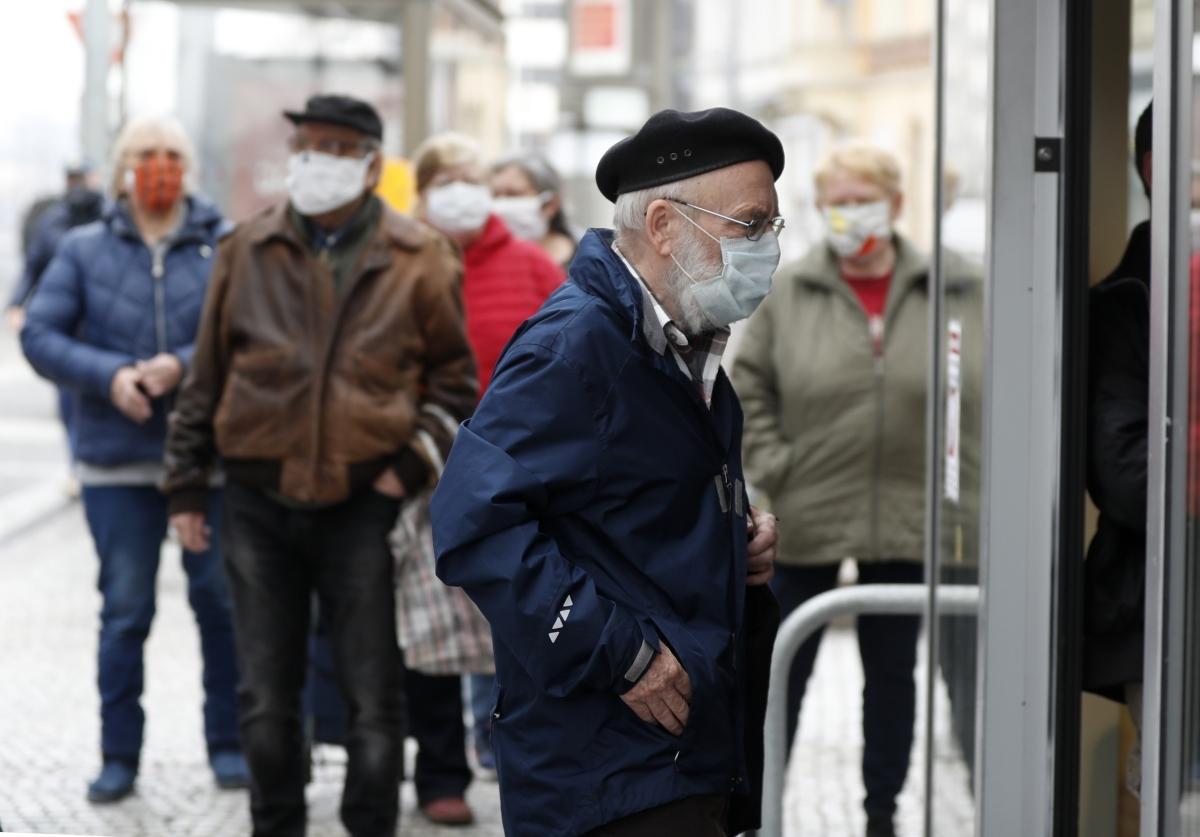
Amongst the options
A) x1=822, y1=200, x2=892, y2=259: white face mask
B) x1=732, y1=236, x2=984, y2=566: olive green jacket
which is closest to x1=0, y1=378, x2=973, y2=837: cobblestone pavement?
x1=732, y1=236, x2=984, y2=566: olive green jacket

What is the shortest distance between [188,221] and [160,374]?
534 millimetres

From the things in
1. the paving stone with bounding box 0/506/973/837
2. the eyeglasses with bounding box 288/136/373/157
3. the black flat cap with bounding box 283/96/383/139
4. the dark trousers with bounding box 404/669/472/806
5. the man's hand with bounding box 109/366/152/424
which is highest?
the black flat cap with bounding box 283/96/383/139

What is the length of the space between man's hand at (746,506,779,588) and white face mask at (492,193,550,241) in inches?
167

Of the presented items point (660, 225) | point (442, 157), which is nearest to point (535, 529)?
point (660, 225)

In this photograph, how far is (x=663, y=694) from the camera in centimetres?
301

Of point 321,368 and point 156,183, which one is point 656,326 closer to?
point 321,368

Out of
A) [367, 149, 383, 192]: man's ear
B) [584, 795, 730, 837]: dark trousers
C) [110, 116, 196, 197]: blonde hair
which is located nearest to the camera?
[584, 795, 730, 837]: dark trousers

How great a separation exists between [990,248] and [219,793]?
3546mm

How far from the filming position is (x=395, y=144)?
1131 centimetres

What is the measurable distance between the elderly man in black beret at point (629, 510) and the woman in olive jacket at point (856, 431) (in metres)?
2.52

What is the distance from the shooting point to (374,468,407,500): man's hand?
5.39m

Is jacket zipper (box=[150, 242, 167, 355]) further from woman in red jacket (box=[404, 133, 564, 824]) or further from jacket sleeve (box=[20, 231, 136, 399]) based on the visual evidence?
woman in red jacket (box=[404, 133, 564, 824])

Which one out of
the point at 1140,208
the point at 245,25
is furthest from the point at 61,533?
the point at 1140,208

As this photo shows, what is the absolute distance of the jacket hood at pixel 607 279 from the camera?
3.12 meters
